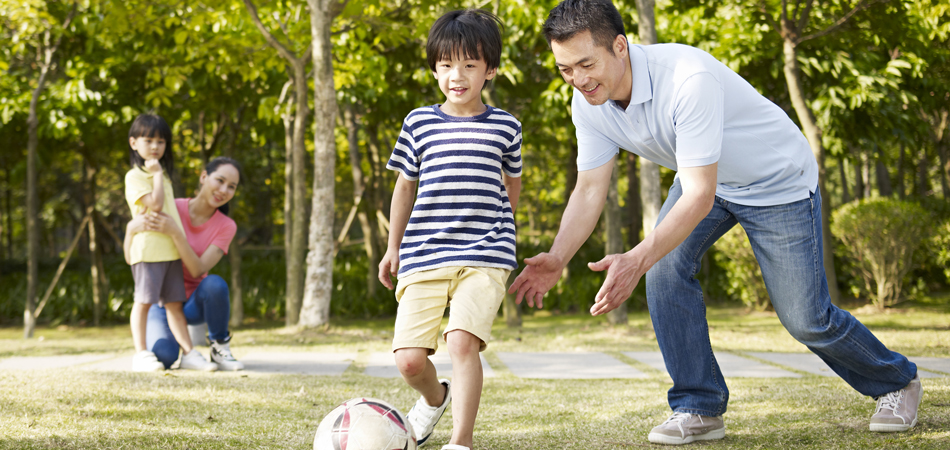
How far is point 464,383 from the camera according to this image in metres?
2.37

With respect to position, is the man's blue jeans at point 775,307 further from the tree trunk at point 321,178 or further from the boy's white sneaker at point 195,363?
the tree trunk at point 321,178

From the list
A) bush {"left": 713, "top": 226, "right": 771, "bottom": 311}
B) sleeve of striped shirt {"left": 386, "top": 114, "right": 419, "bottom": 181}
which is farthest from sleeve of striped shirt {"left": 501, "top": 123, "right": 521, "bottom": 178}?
bush {"left": 713, "top": 226, "right": 771, "bottom": 311}

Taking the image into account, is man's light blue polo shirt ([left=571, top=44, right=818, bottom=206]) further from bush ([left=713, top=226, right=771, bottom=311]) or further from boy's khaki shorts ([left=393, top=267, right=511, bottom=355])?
bush ([left=713, top=226, right=771, bottom=311])

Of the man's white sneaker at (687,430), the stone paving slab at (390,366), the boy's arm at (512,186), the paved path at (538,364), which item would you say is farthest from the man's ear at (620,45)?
the paved path at (538,364)

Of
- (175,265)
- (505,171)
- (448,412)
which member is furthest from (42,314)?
(505,171)

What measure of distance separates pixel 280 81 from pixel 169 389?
749cm

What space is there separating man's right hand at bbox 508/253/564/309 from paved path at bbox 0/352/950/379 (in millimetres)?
2154

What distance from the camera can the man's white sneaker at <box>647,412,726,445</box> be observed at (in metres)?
2.57

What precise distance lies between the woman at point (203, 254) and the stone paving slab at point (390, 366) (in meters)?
0.90

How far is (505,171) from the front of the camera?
287 cm

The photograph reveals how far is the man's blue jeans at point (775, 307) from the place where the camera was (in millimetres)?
2490

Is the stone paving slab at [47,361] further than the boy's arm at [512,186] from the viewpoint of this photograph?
Yes

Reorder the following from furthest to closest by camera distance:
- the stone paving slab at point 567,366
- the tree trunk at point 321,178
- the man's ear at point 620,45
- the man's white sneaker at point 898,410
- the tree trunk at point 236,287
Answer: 1. the tree trunk at point 236,287
2. the tree trunk at point 321,178
3. the stone paving slab at point 567,366
4. the man's white sneaker at point 898,410
5. the man's ear at point 620,45

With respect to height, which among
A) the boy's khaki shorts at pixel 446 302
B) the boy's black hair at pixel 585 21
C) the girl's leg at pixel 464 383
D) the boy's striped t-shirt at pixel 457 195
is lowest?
the girl's leg at pixel 464 383
